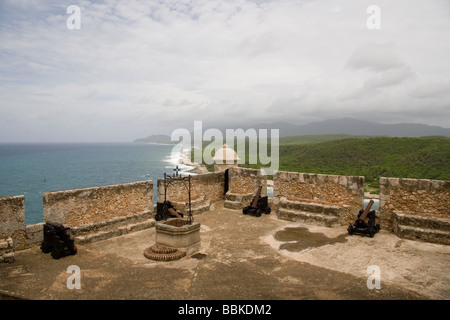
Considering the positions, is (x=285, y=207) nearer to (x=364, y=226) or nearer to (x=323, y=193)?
(x=323, y=193)

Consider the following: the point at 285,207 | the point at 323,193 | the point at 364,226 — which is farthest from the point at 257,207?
the point at 364,226

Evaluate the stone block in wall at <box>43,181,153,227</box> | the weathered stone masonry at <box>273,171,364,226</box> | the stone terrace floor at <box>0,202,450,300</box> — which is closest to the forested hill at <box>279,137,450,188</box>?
the weathered stone masonry at <box>273,171,364,226</box>

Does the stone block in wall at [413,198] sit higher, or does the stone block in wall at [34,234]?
the stone block in wall at [413,198]

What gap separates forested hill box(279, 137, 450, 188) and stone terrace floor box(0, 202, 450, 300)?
2847 centimetres

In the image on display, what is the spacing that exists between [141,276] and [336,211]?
6.56 meters

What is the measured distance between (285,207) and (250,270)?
491 cm

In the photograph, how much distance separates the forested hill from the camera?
35531 millimetres

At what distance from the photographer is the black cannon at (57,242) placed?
24.7ft

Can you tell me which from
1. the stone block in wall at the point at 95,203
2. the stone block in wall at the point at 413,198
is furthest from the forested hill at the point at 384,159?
the stone block in wall at the point at 95,203

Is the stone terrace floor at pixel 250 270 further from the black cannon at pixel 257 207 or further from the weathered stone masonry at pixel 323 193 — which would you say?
the black cannon at pixel 257 207

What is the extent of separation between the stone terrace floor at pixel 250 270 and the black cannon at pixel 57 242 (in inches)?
6.2
